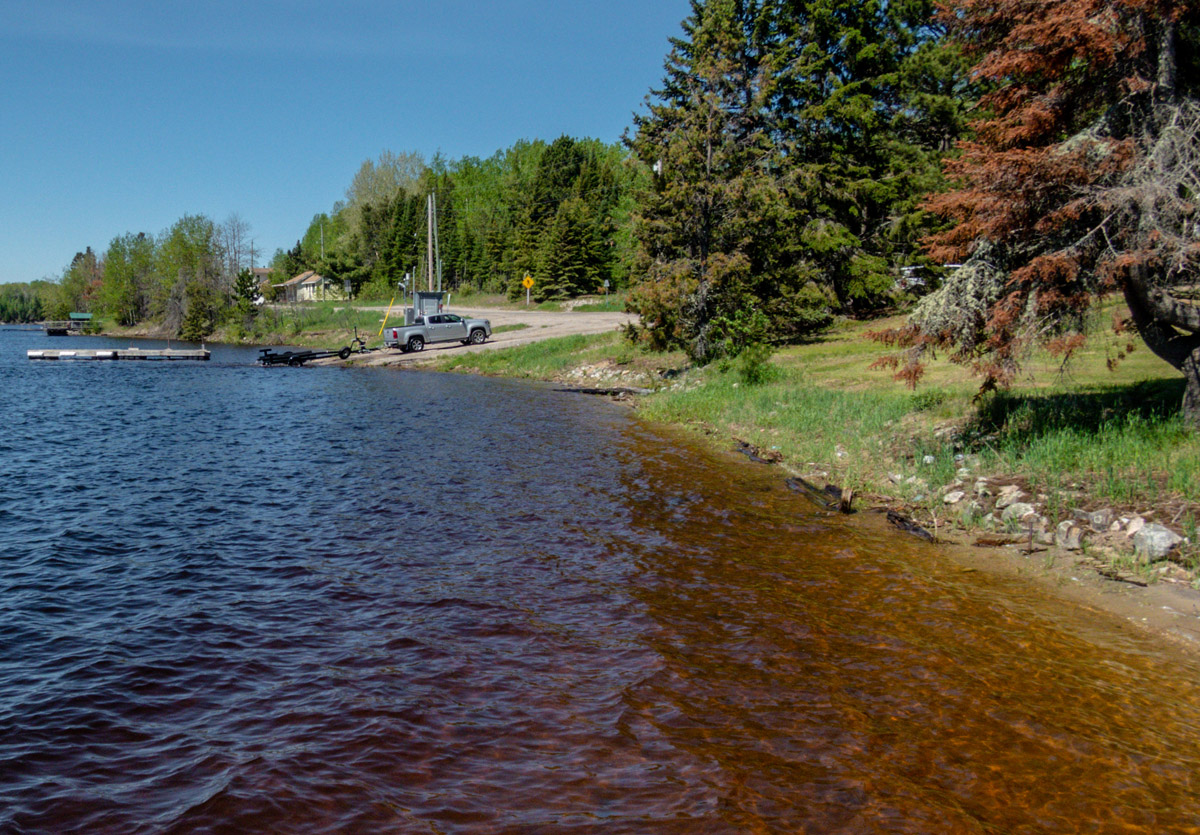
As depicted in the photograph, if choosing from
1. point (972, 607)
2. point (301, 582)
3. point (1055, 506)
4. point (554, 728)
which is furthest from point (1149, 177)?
point (301, 582)

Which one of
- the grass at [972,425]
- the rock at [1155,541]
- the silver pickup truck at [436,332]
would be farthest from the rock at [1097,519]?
the silver pickup truck at [436,332]

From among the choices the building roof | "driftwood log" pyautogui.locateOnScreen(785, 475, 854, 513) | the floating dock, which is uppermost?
the building roof

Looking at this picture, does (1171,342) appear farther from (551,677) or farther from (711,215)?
(711,215)

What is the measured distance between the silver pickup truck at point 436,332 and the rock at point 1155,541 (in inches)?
1687

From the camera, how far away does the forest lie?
11148mm

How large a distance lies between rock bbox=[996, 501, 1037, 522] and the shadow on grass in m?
1.92

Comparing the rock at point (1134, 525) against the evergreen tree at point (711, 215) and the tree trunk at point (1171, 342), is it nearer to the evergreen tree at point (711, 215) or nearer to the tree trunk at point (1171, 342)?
the tree trunk at point (1171, 342)

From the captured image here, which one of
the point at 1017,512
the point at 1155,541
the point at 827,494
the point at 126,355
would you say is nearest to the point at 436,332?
the point at 126,355

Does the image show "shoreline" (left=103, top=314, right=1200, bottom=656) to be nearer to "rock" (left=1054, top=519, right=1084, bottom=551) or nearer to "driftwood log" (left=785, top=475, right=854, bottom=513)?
"rock" (left=1054, top=519, right=1084, bottom=551)

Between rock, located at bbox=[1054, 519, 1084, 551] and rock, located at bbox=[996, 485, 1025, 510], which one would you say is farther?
rock, located at bbox=[996, 485, 1025, 510]

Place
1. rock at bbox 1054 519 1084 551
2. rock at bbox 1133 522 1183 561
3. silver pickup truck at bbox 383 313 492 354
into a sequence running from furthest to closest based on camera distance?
silver pickup truck at bbox 383 313 492 354 → rock at bbox 1054 519 1084 551 → rock at bbox 1133 522 1183 561

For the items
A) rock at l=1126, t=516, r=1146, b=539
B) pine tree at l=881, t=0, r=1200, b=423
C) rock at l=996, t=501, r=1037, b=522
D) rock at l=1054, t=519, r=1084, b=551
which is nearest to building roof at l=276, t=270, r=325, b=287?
pine tree at l=881, t=0, r=1200, b=423

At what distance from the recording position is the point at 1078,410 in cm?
1345

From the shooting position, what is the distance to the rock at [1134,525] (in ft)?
32.1
